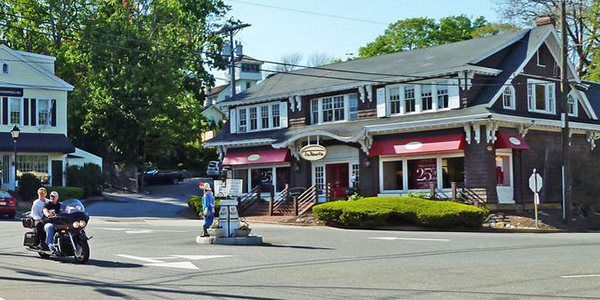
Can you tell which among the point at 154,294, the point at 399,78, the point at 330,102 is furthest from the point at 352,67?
the point at 154,294

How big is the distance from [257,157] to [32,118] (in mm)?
14656

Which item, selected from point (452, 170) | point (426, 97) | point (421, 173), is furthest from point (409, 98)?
point (452, 170)

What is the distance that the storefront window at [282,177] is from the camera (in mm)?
42500

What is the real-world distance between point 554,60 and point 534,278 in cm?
2878

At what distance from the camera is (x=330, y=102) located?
4138 centimetres

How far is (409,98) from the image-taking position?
37.7m

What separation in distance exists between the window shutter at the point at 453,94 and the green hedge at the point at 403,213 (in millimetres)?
6342

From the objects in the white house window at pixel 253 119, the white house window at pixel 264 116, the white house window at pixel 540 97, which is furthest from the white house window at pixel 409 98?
the white house window at pixel 253 119

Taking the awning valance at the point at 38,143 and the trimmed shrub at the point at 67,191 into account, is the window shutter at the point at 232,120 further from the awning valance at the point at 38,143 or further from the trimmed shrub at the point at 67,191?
the awning valance at the point at 38,143

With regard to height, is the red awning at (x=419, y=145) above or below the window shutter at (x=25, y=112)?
below

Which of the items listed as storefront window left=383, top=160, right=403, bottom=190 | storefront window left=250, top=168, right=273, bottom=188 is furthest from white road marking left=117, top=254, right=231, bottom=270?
storefront window left=250, top=168, right=273, bottom=188

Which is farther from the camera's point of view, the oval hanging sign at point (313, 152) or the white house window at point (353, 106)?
the white house window at point (353, 106)

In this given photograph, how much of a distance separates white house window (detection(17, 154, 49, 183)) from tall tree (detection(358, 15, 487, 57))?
31648 millimetres

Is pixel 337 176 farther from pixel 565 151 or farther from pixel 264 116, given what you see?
pixel 565 151
